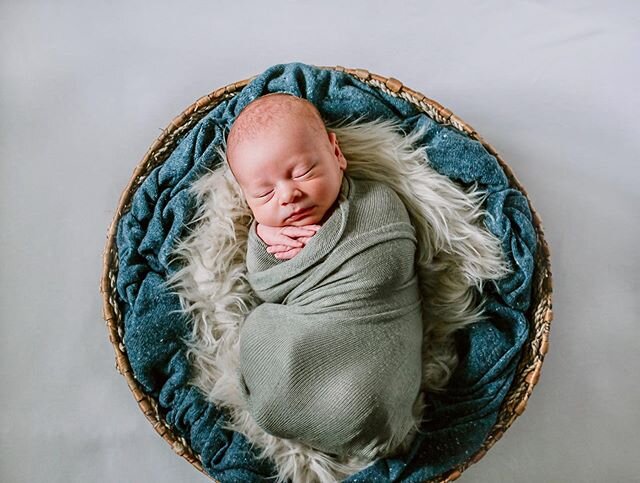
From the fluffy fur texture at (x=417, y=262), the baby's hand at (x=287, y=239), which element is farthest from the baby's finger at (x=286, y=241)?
the fluffy fur texture at (x=417, y=262)

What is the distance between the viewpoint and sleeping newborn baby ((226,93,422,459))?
1097 millimetres

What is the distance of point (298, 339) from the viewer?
1.11 metres

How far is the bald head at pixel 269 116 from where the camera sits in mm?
1138

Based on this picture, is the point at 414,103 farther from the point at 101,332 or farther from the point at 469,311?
the point at 101,332

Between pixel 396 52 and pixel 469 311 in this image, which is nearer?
pixel 469 311

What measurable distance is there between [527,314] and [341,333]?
404 millimetres

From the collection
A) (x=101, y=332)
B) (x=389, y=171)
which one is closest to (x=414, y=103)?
(x=389, y=171)

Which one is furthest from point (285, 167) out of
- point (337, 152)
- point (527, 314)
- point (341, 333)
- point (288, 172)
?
point (527, 314)

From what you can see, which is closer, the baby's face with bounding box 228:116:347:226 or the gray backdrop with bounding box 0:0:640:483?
the baby's face with bounding box 228:116:347:226

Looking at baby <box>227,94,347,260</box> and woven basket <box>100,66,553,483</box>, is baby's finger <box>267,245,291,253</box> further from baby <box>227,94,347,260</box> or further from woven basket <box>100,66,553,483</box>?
woven basket <box>100,66,553,483</box>

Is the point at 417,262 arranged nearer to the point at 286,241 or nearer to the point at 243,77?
the point at 286,241

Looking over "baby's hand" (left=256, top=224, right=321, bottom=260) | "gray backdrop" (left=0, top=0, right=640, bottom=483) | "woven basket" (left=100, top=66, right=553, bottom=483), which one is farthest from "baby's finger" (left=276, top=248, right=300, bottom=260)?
"gray backdrop" (left=0, top=0, right=640, bottom=483)

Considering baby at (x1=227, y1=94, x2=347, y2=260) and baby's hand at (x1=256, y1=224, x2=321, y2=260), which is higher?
baby at (x1=227, y1=94, x2=347, y2=260)

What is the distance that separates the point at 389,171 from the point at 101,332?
76 centimetres
